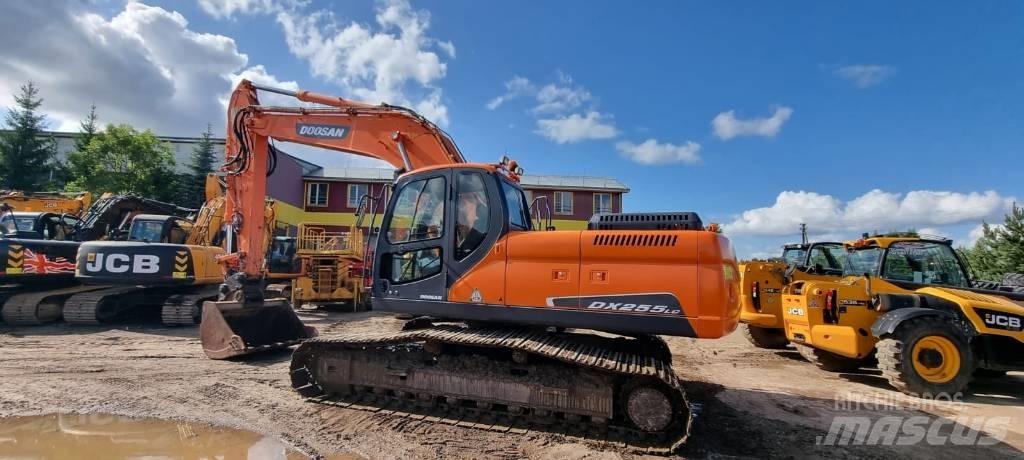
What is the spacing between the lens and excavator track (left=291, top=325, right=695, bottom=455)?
415 centimetres

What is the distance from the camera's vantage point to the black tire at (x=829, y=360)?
758cm

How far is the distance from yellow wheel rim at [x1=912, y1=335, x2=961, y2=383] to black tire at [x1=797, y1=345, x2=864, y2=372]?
1.27 metres

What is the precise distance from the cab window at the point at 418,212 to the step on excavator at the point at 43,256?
10478 mm

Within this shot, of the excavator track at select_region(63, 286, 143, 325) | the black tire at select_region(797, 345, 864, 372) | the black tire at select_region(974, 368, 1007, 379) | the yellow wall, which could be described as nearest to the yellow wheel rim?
the black tire at select_region(797, 345, 864, 372)

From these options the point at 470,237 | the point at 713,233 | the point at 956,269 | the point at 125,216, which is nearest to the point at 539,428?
the point at 470,237

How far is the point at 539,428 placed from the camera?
445 cm

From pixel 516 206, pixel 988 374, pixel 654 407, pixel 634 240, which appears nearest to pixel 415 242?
pixel 516 206

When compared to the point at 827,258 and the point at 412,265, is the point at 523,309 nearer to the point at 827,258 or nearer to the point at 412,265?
the point at 412,265

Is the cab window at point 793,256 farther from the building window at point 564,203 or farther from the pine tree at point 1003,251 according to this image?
the building window at point 564,203

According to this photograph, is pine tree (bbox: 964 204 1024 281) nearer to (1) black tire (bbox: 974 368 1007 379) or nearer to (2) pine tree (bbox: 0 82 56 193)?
(1) black tire (bbox: 974 368 1007 379)

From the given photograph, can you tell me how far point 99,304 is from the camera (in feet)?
34.4

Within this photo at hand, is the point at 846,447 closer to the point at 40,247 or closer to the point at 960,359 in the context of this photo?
the point at 960,359

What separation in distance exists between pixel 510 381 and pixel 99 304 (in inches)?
431

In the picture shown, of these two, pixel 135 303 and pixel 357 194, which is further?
pixel 357 194
